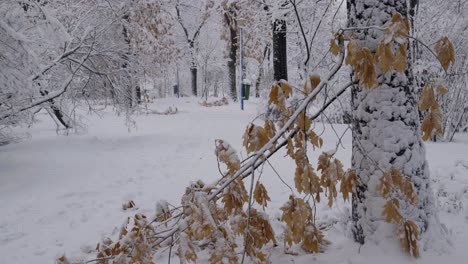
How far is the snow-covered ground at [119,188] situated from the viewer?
3051mm

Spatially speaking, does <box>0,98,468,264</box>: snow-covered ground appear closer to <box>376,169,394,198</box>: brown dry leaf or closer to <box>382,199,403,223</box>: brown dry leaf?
<box>382,199,403,223</box>: brown dry leaf

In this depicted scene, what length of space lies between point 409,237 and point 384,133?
2.34 feet

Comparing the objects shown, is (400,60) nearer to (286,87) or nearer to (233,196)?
(286,87)

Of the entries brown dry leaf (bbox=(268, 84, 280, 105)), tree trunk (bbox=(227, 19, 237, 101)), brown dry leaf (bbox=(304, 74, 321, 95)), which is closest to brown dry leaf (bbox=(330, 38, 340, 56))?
brown dry leaf (bbox=(304, 74, 321, 95))

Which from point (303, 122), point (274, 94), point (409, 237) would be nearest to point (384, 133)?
point (409, 237)

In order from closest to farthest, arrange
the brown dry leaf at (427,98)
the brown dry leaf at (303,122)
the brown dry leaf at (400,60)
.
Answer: the brown dry leaf at (400,60), the brown dry leaf at (427,98), the brown dry leaf at (303,122)

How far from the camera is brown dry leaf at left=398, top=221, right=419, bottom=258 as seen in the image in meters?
2.28

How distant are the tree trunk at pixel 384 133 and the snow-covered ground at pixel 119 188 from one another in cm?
28

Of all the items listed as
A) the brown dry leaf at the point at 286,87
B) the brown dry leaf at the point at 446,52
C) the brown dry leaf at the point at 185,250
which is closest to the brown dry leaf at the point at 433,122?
the brown dry leaf at the point at 446,52

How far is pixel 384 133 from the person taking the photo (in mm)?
2475

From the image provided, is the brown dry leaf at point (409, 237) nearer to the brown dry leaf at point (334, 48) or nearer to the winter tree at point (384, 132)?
the winter tree at point (384, 132)

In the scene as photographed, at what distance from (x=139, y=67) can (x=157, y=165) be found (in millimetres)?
3260

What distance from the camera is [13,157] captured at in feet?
24.1

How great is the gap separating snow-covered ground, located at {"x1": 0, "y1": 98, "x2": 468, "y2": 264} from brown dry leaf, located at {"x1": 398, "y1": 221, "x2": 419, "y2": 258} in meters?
0.08
